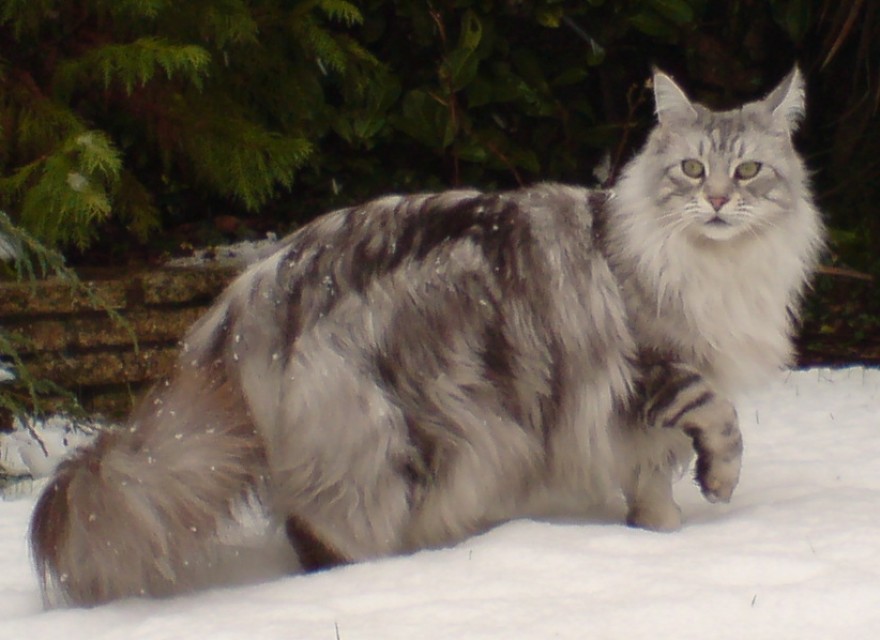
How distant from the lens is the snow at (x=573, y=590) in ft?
7.49

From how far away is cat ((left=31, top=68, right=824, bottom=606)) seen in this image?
2549 mm

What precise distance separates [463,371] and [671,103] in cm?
102

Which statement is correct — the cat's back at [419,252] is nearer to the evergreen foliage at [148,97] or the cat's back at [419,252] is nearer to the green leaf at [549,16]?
the evergreen foliage at [148,97]

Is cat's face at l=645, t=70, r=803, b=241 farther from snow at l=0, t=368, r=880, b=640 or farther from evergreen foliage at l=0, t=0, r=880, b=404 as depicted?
evergreen foliage at l=0, t=0, r=880, b=404

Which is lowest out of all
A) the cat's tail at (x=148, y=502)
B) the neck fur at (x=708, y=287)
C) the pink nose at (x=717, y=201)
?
the cat's tail at (x=148, y=502)

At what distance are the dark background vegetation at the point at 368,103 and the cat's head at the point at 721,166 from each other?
1.62 metres

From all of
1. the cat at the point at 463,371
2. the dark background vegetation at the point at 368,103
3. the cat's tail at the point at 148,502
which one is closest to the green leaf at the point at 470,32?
the dark background vegetation at the point at 368,103

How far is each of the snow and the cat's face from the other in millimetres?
745

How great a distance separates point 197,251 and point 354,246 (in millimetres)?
2077

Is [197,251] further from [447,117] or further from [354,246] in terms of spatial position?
[354,246]

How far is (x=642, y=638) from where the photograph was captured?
7.29 ft

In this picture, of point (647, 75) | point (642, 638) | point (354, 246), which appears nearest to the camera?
point (642, 638)

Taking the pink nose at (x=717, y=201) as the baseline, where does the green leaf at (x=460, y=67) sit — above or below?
above

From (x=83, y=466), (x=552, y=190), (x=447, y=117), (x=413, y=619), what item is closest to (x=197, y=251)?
(x=447, y=117)
